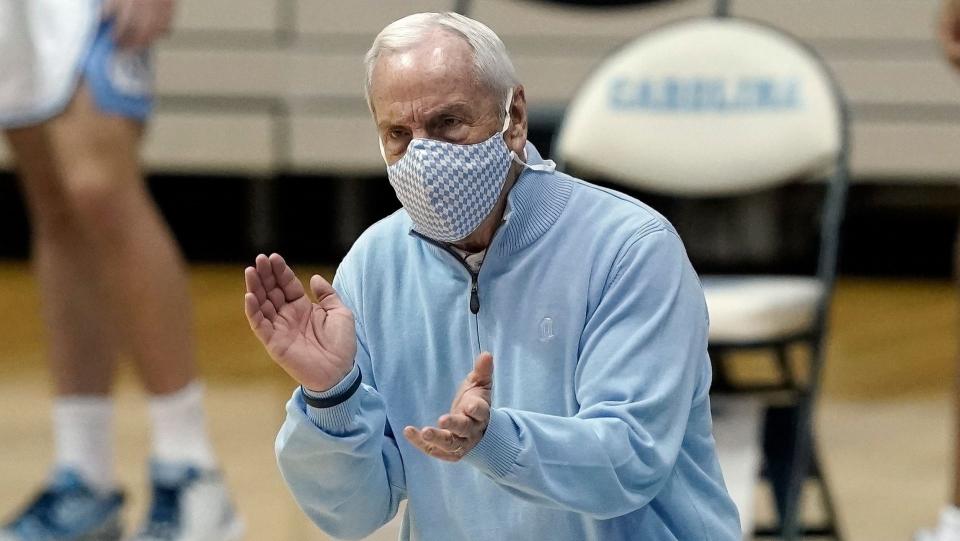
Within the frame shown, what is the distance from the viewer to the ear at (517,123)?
4.00 feet

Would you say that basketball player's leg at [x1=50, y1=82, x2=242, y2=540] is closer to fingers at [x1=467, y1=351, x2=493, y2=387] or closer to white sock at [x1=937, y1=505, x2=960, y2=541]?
white sock at [x1=937, y1=505, x2=960, y2=541]

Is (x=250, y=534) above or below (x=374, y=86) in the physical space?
below

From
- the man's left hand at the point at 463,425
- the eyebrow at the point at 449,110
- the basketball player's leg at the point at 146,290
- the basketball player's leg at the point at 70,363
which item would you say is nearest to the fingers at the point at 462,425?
the man's left hand at the point at 463,425

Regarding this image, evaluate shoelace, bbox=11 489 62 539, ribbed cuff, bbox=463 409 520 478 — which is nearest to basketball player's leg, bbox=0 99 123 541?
shoelace, bbox=11 489 62 539

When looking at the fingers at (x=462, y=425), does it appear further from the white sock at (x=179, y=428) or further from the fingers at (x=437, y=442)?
the white sock at (x=179, y=428)

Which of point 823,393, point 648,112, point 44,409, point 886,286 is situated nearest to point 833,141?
point 648,112

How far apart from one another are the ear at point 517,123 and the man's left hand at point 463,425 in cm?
24

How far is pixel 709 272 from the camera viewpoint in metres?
4.52

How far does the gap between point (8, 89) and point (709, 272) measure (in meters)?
Result: 2.65

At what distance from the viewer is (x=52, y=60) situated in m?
2.31

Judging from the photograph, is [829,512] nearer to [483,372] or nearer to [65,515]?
[65,515]

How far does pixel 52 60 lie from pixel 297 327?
51.6 inches

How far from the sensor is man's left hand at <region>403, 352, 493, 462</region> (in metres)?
1.01

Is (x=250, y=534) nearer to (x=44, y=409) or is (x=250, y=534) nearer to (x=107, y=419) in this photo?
(x=107, y=419)
